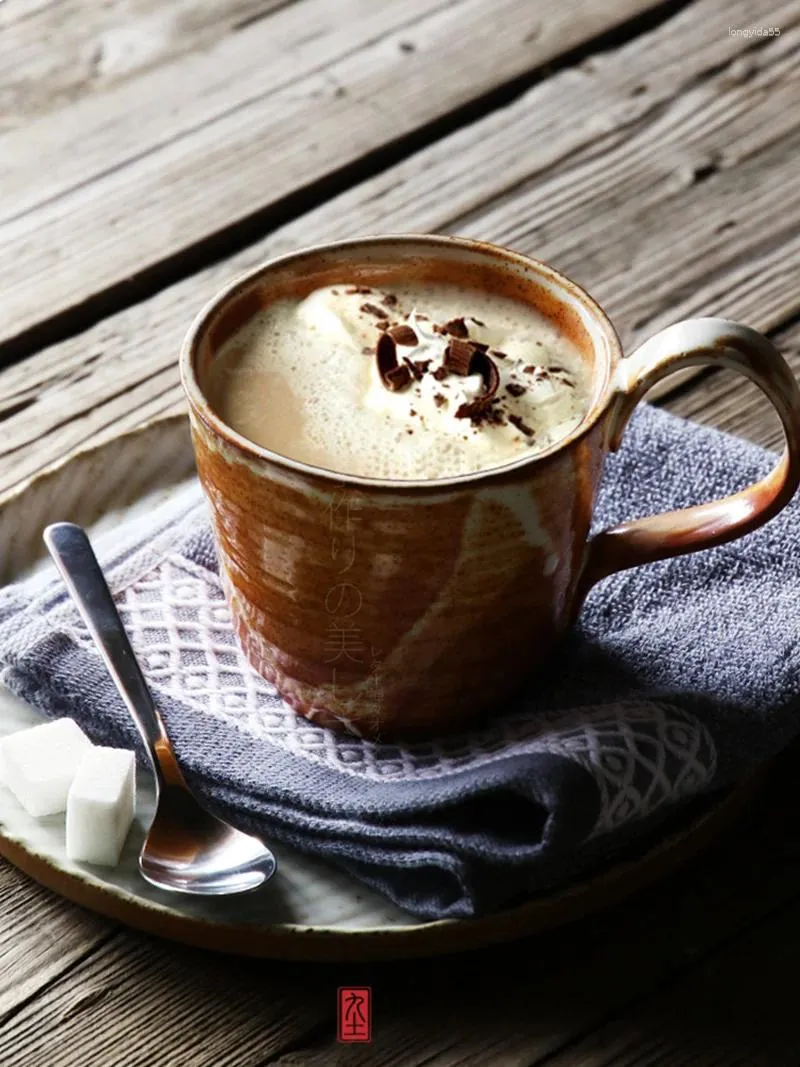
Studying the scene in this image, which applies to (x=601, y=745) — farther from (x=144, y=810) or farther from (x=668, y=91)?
(x=668, y=91)

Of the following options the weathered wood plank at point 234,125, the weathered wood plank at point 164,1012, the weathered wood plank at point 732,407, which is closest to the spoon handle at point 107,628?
the weathered wood plank at point 164,1012

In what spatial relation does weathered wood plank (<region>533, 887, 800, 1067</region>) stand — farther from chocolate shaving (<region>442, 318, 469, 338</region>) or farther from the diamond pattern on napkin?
chocolate shaving (<region>442, 318, 469, 338</region>)

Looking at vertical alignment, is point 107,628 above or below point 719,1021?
above

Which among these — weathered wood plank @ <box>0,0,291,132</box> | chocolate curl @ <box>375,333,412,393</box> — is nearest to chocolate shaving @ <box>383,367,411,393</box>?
chocolate curl @ <box>375,333,412,393</box>

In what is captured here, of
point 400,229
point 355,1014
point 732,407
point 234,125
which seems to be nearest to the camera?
point 355,1014

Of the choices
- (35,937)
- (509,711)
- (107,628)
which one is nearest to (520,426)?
(509,711)

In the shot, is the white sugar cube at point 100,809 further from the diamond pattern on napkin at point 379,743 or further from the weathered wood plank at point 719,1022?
the weathered wood plank at point 719,1022

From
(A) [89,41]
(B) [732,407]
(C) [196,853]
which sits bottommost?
(B) [732,407]

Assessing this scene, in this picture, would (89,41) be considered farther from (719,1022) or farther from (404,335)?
(719,1022)
